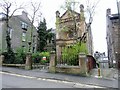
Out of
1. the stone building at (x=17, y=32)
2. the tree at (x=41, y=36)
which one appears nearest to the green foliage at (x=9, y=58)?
the stone building at (x=17, y=32)

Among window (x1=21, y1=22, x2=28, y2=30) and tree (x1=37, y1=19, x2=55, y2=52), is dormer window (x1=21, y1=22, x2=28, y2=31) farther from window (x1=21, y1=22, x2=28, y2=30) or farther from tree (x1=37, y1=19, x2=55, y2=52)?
tree (x1=37, y1=19, x2=55, y2=52)

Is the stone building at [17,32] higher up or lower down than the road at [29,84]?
higher up

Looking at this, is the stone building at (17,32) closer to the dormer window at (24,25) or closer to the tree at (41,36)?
the dormer window at (24,25)

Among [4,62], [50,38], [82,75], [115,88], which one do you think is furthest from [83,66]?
[50,38]

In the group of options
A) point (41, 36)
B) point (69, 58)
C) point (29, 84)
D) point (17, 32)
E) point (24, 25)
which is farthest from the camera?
point (41, 36)

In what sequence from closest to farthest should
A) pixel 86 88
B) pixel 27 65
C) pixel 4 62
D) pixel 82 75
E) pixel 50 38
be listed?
pixel 86 88 → pixel 82 75 → pixel 27 65 → pixel 4 62 → pixel 50 38

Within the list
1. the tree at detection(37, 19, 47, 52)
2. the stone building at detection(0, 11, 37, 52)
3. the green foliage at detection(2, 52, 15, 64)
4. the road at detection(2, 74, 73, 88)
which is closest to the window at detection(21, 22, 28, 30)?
the stone building at detection(0, 11, 37, 52)

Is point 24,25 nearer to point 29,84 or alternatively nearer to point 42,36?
point 42,36

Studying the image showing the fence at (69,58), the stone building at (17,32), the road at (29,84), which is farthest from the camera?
the stone building at (17,32)

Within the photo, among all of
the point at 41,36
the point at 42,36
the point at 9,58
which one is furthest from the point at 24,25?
the point at 9,58

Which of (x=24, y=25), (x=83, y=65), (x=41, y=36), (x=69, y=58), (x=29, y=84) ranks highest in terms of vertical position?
(x=24, y=25)

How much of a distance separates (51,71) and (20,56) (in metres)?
6.28

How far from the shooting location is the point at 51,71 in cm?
1970

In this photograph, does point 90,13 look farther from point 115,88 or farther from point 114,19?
point 115,88
